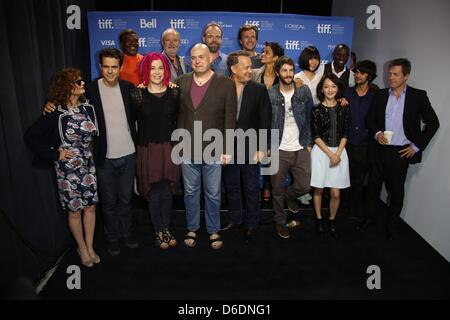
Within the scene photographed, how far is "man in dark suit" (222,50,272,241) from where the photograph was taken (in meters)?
2.98

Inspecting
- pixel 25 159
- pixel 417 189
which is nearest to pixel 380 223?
pixel 417 189

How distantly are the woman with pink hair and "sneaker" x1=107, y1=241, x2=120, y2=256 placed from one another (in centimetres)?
35

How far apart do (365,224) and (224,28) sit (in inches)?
98.8

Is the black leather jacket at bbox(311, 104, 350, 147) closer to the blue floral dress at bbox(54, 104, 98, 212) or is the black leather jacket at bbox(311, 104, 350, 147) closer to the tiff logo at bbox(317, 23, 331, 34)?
the tiff logo at bbox(317, 23, 331, 34)

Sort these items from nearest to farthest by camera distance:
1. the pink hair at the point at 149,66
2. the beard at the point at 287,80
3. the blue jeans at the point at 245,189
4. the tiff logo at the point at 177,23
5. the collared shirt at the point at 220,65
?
1. the pink hair at the point at 149,66
2. the beard at the point at 287,80
3. the blue jeans at the point at 245,189
4. the collared shirt at the point at 220,65
5. the tiff logo at the point at 177,23

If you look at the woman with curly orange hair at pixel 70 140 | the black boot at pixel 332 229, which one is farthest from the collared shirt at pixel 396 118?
the woman with curly orange hair at pixel 70 140

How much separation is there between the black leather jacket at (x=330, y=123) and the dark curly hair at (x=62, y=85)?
1920 millimetres

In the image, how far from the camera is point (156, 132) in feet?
9.50

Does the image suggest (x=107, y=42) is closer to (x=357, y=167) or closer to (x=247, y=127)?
(x=247, y=127)

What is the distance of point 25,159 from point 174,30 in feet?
6.47

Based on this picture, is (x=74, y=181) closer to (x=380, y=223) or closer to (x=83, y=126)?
(x=83, y=126)

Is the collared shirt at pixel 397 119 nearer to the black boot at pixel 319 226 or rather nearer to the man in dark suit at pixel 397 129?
the man in dark suit at pixel 397 129

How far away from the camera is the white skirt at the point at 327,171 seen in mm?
3291
